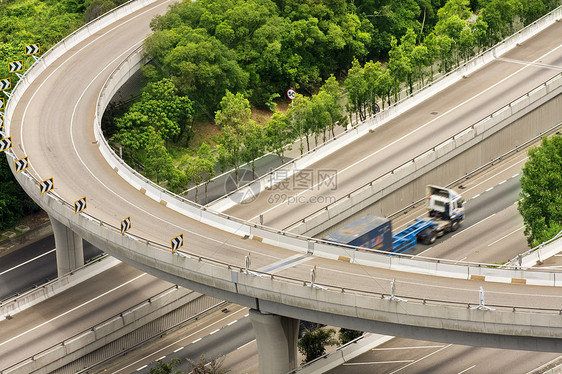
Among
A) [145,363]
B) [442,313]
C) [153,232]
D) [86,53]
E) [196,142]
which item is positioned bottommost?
[145,363]

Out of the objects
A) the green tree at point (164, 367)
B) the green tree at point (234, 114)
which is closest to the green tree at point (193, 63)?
the green tree at point (234, 114)

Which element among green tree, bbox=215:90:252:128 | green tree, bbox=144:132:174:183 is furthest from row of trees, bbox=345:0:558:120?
green tree, bbox=144:132:174:183

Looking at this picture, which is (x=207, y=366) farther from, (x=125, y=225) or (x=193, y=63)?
(x=193, y=63)

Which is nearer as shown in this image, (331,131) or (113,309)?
(113,309)

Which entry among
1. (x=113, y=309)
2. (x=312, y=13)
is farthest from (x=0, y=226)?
(x=312, y=13)

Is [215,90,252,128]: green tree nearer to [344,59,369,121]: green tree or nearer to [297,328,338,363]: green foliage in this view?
[344,59,369,121]: green tree

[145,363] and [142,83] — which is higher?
[142,83]

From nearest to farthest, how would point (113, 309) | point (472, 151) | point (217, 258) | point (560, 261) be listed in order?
1. point (217, 258)
2. point (560, 261)
3. point (113, 309)
4. point (472, 151)

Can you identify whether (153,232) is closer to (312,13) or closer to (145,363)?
(145,363)
